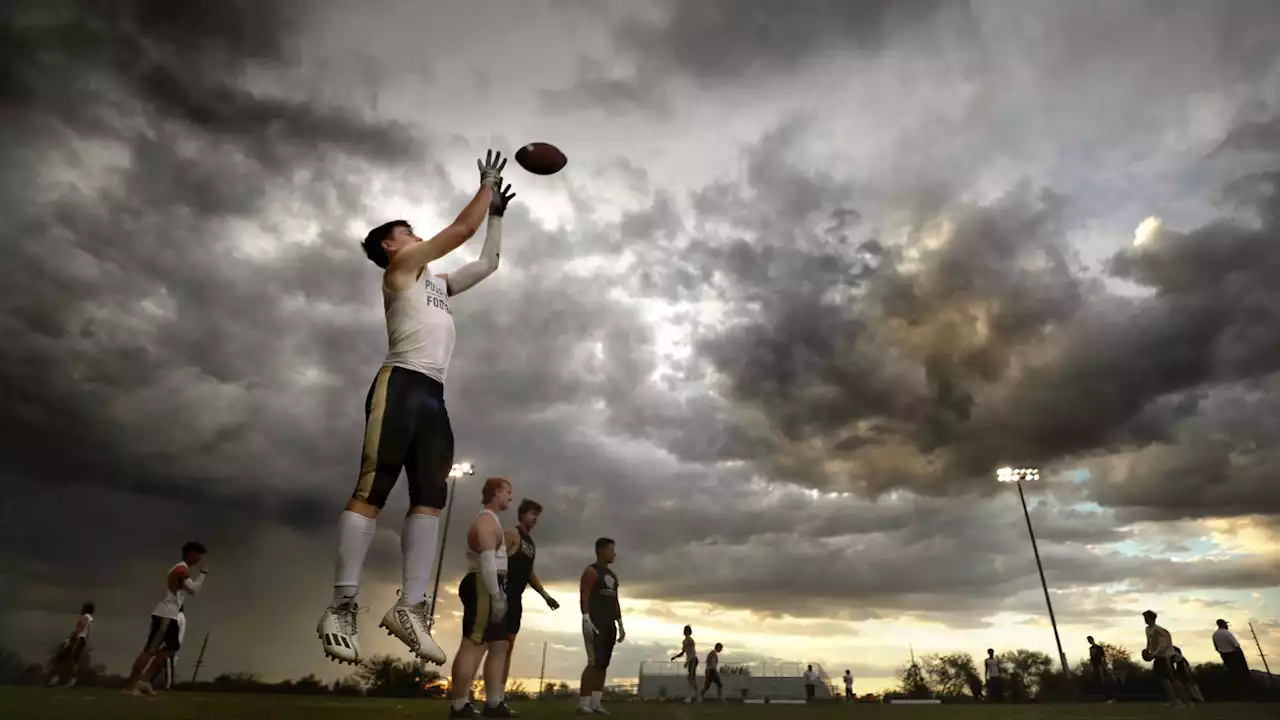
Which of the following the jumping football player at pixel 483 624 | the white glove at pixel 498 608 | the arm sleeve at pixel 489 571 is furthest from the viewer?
the jumping football player at pixel 483 624

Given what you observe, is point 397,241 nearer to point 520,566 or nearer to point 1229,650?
point 520,566

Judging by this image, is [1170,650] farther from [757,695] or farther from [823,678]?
[757,695]

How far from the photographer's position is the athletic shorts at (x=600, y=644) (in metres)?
9.61

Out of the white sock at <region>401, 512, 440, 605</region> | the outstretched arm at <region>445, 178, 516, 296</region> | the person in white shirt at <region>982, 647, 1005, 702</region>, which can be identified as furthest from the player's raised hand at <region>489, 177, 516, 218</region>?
the person in white shirt at <region>982, 647, 1005, 702</region>

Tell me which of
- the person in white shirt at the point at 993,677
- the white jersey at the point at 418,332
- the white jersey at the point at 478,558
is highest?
the white jersey at the point at 418,332

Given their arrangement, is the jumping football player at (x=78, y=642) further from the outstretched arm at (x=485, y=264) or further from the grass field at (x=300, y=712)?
the outstretched arm at (x=485, y=264)

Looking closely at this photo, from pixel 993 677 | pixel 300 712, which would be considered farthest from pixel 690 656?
pixel 300 712

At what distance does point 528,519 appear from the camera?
7773 millimetres

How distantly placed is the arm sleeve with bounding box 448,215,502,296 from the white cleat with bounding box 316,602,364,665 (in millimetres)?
2244

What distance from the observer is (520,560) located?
7.61m

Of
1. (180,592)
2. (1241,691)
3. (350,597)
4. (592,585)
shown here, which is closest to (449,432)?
(350,597)

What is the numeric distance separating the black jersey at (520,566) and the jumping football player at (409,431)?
362 centimetres

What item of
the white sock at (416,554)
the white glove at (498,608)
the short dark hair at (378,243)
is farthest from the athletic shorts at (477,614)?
the short dark hair at (378,243)

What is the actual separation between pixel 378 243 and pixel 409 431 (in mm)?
1433
